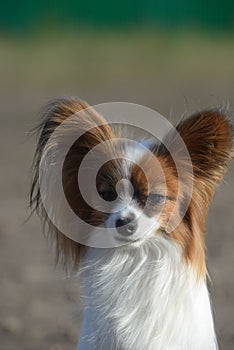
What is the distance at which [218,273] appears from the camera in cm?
1084

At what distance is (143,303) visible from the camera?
22.3 ft

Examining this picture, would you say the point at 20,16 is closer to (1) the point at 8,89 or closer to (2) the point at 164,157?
(1) the point at 8,89

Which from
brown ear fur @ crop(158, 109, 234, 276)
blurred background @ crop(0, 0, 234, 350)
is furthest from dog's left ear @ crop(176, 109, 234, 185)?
blurred background @ crop(0, 0, 234, 350)

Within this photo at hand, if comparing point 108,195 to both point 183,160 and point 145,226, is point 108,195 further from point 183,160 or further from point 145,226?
point 183,160

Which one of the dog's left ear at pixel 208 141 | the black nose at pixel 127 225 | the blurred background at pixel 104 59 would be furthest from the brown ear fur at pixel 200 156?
the blurred background at pixel 104 59

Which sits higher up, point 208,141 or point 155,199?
point 208,141

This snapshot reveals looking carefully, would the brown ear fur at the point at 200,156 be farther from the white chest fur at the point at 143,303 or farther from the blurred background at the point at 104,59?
the blurred background at the point at 104,59

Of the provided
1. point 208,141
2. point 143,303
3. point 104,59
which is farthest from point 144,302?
point 104,59

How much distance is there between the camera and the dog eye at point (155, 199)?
21.2 ft

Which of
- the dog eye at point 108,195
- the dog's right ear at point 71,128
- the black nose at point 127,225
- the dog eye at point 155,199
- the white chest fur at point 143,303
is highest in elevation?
the dog's right ear at point 71,128

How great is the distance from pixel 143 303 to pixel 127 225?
638 mm

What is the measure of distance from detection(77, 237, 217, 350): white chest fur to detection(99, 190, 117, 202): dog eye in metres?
0.33

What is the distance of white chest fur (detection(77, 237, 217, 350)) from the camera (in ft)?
22.0

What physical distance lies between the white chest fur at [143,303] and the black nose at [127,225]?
27 centimetres
